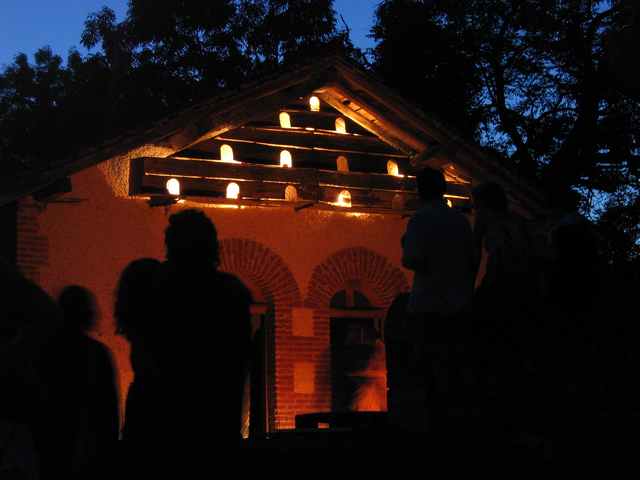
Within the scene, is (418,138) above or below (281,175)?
above

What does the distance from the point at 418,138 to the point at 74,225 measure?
526cm

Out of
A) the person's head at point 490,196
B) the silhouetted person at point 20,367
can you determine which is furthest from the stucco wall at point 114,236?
the silhouetted person at point 20,367

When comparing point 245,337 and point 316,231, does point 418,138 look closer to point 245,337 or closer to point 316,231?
point 316,231

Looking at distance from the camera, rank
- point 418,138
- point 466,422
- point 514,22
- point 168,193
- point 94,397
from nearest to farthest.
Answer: point 94,397
point 466,422
point 168,193
point 418,138
point 514,22

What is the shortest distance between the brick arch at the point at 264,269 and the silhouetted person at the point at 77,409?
5437 mm

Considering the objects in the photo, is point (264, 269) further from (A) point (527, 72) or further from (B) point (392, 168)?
(A) point (527, 72)

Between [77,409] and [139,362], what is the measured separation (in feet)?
2.59

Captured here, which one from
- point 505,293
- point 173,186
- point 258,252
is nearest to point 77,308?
point 505,293

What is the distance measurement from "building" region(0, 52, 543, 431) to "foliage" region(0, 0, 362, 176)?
11.6 metres

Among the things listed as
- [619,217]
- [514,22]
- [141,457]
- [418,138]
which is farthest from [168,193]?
[514,22]

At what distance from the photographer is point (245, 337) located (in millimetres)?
3406

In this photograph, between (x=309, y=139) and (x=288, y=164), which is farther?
(x=309, y=139)

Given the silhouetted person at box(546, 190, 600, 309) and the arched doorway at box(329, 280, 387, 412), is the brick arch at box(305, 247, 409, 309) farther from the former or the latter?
the silhouetted person at box(546, 190, 600, 309)

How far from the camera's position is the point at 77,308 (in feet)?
13.9
